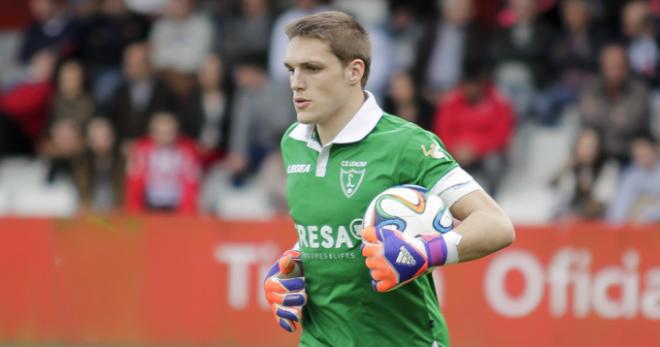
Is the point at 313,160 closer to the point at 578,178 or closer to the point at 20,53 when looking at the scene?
the point at 578,178

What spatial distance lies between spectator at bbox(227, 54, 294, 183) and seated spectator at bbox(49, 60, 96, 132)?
1776mm

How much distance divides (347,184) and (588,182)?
7.46m

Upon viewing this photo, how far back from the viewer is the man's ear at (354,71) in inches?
205

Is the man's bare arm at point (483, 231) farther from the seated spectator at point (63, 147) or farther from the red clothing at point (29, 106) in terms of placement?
the red clothing at point (29, 106)

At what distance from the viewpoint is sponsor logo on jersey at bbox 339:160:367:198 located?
17.0 ft

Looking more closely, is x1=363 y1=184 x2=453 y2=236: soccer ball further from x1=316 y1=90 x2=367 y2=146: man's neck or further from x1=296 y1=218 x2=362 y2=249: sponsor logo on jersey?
x1=316 y1=90 x2=367 y2=146: man's neck

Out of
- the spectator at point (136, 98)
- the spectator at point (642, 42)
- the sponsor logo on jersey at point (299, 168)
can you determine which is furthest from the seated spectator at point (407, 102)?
the sponsor logo on jersey at point (299, 168)

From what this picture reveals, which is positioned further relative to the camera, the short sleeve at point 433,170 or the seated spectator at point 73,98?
the seated spectator at point 73,98

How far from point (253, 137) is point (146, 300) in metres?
2.75

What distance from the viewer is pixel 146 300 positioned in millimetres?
12023

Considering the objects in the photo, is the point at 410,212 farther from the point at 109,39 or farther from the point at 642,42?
the point at 109,39

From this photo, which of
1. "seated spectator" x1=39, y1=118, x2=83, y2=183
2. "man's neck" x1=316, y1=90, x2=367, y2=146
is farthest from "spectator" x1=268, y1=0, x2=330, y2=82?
"man's neck" x1=316, y1=90, x2=367, y2=146

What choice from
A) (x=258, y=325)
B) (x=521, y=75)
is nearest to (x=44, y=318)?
(x=258, y=325)

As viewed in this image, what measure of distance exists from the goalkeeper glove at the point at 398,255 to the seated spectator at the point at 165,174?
8.94 meters
